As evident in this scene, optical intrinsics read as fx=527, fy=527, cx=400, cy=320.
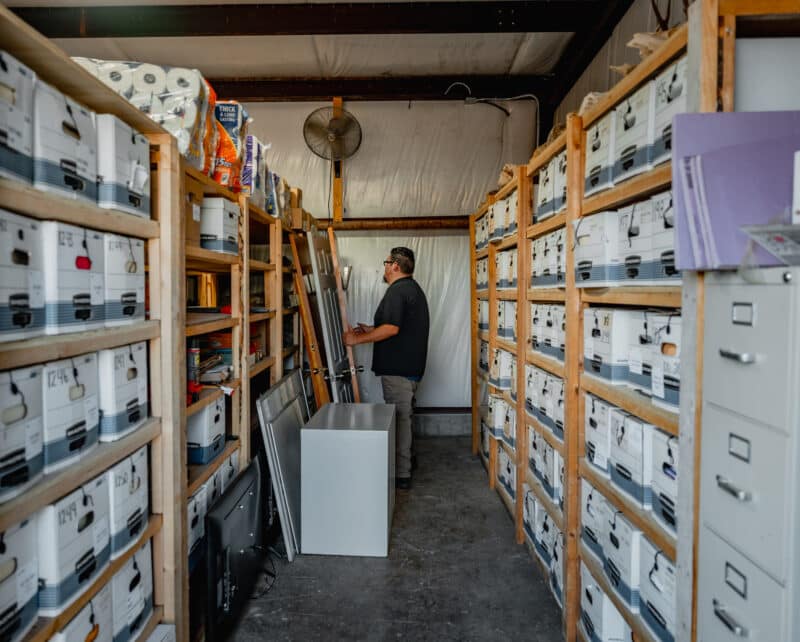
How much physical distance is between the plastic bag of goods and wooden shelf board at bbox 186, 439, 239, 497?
4.00 feet

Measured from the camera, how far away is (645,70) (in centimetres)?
154

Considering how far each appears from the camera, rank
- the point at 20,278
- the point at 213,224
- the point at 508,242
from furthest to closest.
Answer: the point at 508,242
the point at 213,224
the point at 20,278

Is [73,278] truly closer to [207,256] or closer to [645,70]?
[207,256]

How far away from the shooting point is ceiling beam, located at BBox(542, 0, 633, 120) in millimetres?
3281

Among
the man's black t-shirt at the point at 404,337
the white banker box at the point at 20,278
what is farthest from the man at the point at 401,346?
the white banker box at the point at 20,278

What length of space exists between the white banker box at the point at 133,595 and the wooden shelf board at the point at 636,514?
1.53 m

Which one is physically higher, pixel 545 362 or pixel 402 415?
pixel 545 362

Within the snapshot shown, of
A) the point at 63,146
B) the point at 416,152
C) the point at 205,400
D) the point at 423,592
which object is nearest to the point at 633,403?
the point at 423,592

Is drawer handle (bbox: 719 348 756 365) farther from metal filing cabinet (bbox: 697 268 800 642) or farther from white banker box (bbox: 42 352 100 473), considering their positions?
white banker box (bbox: 42 352 100 473)

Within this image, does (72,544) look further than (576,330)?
No

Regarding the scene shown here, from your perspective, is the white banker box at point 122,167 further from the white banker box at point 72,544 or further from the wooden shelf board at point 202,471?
the wooden shelf board at point 202,471

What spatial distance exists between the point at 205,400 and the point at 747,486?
184 cm

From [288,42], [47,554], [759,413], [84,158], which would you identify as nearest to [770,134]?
[759,413]

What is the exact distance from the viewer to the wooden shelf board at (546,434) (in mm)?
2330
